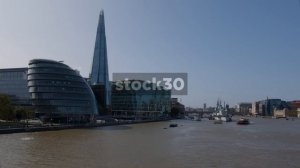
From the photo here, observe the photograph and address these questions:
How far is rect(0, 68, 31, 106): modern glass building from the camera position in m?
108

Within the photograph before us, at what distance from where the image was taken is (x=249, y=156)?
2867 cm

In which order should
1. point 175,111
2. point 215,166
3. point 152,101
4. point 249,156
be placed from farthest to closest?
point 175,111
point 152,101
point 249,156
point 215,166

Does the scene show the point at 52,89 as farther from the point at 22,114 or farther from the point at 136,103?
the point at 136,103

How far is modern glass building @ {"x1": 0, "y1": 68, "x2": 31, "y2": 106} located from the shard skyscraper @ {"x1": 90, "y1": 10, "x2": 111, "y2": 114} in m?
18.1

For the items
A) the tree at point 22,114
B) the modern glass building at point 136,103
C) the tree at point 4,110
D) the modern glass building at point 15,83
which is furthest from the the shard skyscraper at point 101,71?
the tree at point 4,110

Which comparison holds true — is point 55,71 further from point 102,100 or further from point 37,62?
point 102,100

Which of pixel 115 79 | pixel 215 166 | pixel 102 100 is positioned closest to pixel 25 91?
pixel 102 100

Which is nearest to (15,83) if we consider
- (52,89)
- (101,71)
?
(101,71)

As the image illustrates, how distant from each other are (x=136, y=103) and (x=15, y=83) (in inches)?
1794

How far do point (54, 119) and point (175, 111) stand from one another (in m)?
104

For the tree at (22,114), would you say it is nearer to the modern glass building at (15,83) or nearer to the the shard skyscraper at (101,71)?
the modern glass building at (15,83)

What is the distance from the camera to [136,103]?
5595 inches

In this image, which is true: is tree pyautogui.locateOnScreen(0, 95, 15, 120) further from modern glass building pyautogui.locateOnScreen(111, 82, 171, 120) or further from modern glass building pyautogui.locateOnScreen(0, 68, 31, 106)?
modern glass building pyautogui.locateOnScreen(111, 82, 171, 120)

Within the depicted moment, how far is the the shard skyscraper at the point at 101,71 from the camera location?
107 meters
